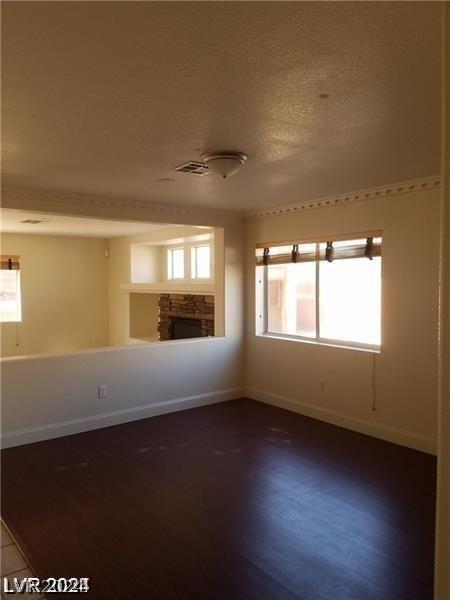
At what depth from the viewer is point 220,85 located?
75.4 inches

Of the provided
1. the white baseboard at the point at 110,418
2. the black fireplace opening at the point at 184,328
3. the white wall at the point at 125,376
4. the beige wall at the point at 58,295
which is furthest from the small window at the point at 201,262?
the beige wall at the point at 58,295

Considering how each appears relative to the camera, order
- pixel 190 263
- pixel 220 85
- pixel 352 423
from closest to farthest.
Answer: pixel 220 85
pixel 352 423
pixel 190 263

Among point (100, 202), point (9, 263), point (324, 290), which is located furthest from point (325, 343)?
point (9, 263)

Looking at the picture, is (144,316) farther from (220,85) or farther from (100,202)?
(220,85)

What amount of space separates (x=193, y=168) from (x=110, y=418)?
2.74 m

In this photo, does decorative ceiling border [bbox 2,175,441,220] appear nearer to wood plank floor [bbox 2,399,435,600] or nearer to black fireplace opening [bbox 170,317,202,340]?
black fireplace opening [bbox 170,317,202,340]

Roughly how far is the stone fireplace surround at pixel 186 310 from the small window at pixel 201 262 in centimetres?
38

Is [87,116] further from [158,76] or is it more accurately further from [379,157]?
[379,157]

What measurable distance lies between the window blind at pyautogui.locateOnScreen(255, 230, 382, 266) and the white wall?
447mm

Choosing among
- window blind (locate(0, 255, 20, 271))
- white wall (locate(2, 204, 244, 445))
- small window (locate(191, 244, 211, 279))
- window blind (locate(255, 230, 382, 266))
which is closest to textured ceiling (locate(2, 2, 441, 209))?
window blind (locate(255, 230, 382, 266))

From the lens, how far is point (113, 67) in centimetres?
175

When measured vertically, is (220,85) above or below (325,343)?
above

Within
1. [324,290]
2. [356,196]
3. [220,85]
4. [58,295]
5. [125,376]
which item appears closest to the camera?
[220,85]

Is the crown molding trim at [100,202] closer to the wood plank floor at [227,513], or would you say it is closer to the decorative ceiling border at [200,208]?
the decorative ceiling border at [200,208]
